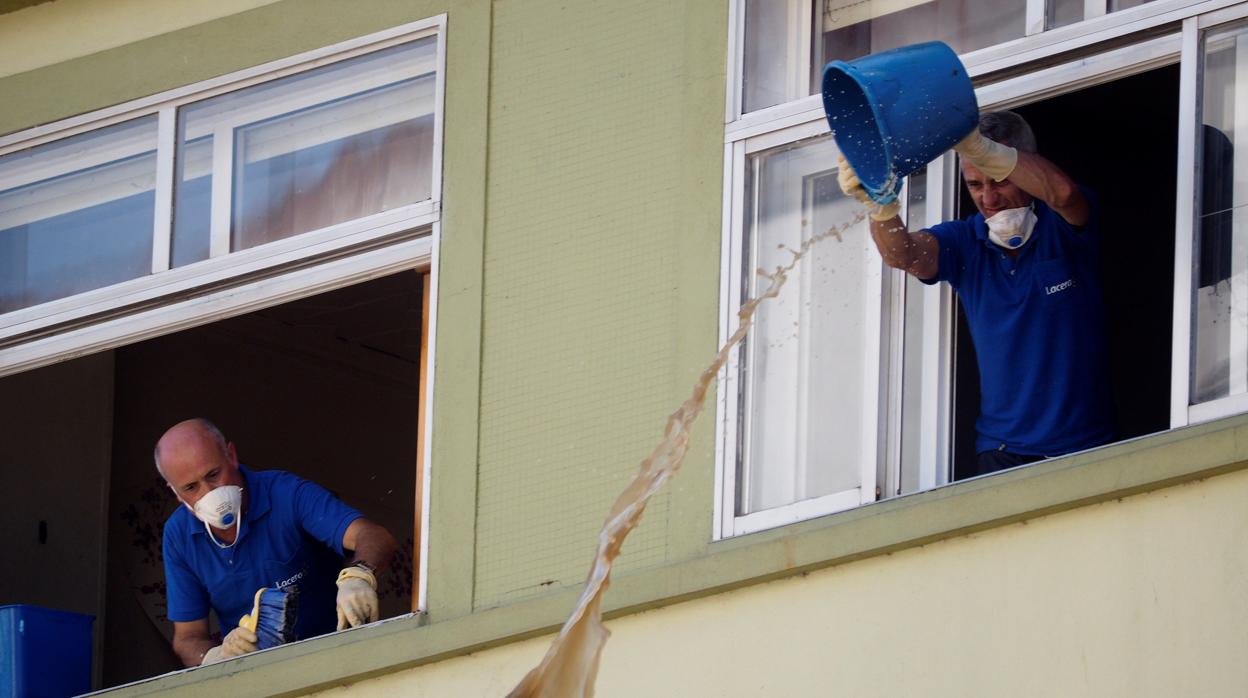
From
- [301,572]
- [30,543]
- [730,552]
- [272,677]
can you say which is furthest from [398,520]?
[730,552]

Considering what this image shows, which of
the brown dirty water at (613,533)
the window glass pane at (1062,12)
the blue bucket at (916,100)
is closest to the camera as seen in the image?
the blue bucket at (916,100)

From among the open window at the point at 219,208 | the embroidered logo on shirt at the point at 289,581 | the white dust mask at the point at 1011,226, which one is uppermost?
the open window at the point at 219,208

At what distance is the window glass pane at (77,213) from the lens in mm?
9273

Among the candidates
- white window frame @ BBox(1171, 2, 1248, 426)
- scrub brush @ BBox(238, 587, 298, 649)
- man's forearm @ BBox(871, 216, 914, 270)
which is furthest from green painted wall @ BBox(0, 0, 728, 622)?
white window frame @ BBox(1171, 2, 1248, 426)

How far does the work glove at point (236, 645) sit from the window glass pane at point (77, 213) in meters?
1.32

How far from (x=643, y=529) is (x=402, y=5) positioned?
2.06 m

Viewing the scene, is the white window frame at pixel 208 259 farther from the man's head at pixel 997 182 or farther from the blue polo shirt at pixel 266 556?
the man's head at pixel 997 182

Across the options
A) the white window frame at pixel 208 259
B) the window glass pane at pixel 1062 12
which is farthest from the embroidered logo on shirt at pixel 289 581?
the window glass pane at pixel 1062 12

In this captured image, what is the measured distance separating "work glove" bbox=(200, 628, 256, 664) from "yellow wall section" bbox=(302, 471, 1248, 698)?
1444mm

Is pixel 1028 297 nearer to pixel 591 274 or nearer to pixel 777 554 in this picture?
pixel 777 554

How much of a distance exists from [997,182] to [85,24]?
3410 mm

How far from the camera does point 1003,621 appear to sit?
7012 millimetres

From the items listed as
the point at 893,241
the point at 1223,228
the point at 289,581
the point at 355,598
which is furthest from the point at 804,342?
the point at 289,581

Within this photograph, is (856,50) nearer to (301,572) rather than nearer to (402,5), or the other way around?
(402,5)
